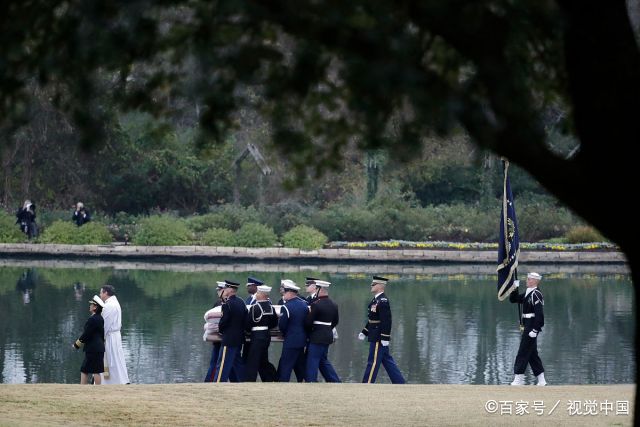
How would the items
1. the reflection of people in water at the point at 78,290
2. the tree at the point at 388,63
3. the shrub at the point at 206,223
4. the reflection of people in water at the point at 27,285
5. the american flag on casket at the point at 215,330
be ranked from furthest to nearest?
1. the shrub at the point at 206,223
2. the reflection of people in water at the point at 78,290
3. the reflection of people in water at the point at 27,285
4. the american flag on casket at the point at 215,330
5. the tree at the point at 388,63

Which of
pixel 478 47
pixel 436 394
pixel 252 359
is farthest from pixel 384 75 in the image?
pixel 252 359

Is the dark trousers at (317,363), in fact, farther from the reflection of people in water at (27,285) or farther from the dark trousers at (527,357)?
the reflection of people in water at (27,285)

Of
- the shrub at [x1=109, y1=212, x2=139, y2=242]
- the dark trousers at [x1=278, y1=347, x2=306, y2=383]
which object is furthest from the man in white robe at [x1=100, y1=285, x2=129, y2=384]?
the shrub at [x1=109, y1=212, x2=139, y2=242]

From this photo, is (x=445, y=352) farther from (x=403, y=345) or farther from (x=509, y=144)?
(x=509, y=144)

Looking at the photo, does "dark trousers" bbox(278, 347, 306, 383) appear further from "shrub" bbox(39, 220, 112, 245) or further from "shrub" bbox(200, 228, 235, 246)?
"shrub" bbox(39, 220, 112, 245)

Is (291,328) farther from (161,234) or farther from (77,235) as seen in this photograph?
(77,235)

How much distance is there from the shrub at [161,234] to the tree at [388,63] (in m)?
34.3

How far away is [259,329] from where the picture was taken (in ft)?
55.0

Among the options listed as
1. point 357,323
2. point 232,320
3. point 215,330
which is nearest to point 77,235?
point 357,323

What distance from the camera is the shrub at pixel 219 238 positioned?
1657 inches

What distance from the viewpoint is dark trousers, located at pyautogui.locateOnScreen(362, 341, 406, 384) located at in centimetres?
1731

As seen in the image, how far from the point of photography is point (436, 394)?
15195mm

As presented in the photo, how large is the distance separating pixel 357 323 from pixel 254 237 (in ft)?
51.6

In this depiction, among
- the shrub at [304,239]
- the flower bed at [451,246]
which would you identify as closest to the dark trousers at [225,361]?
the shrub at [304,239]
